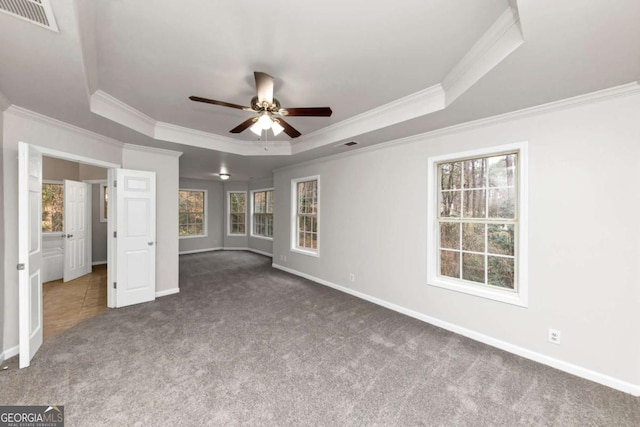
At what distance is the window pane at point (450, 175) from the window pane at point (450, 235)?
19.0 inches

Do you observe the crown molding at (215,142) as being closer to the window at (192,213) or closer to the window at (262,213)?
the window at (262,213)

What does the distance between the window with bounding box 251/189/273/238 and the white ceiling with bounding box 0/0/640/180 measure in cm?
511

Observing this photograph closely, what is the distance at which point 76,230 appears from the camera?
5.16 m

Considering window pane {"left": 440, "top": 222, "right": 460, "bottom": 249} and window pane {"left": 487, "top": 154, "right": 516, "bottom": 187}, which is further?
window pane {"left": 440, "top": 222, "right": 460, "bottom": 249}

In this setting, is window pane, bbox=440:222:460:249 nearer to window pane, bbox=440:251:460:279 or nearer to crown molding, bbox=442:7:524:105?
window pane, bbox=440:251:460:279

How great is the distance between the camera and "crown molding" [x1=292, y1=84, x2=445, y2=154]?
2619 mm

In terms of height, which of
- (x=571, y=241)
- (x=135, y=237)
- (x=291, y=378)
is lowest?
(x=291, y=378)

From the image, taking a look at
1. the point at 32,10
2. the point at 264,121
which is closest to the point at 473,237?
the point at 264,121

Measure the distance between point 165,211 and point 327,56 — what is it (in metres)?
3.78

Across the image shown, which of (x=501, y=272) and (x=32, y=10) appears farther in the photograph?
(x=501, y=272)

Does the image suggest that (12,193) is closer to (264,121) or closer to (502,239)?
(264,121)

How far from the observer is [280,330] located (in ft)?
10.0

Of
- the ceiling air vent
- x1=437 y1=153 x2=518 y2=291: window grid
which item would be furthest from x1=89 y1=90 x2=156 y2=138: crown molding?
x1=437 y1=153 x2=518 y2=291: window grid

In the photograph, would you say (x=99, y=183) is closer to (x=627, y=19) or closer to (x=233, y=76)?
(x=233, y=76)
